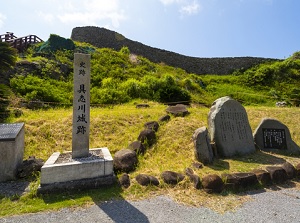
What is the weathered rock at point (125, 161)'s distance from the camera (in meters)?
4.28

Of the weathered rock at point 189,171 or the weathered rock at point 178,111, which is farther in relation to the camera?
the weathered rock at point 178,111

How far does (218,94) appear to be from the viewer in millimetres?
16469

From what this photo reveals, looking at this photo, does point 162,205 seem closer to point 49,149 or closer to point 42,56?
point 49,149

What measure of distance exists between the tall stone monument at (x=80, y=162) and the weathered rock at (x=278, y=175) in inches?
121

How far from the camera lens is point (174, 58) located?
23.0 metres

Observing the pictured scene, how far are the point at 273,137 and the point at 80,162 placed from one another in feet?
16.8

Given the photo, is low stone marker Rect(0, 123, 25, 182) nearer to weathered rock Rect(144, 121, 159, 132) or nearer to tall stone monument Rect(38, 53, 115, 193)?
tall stone monument Rect(38, 53, 115, 193)

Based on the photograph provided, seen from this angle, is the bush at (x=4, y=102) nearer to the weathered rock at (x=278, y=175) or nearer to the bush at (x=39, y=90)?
the bush at (x=39, y=90)

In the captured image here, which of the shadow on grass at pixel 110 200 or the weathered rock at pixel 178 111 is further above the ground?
the weathered rock at pixel 178 111

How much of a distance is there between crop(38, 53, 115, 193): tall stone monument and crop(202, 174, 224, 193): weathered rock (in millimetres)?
1651

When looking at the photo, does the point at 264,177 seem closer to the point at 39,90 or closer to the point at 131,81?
the point at 39,90

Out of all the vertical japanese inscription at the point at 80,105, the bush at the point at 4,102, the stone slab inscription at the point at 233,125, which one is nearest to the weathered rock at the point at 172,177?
the vertical japanese inscription at the point at 80,105

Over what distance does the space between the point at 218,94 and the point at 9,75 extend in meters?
13.8

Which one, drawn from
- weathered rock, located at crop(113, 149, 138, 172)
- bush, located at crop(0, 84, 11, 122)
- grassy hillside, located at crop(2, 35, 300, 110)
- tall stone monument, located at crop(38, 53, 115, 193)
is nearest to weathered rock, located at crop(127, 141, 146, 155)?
weathered rock, located at crop(113, 149, 138, 172)
